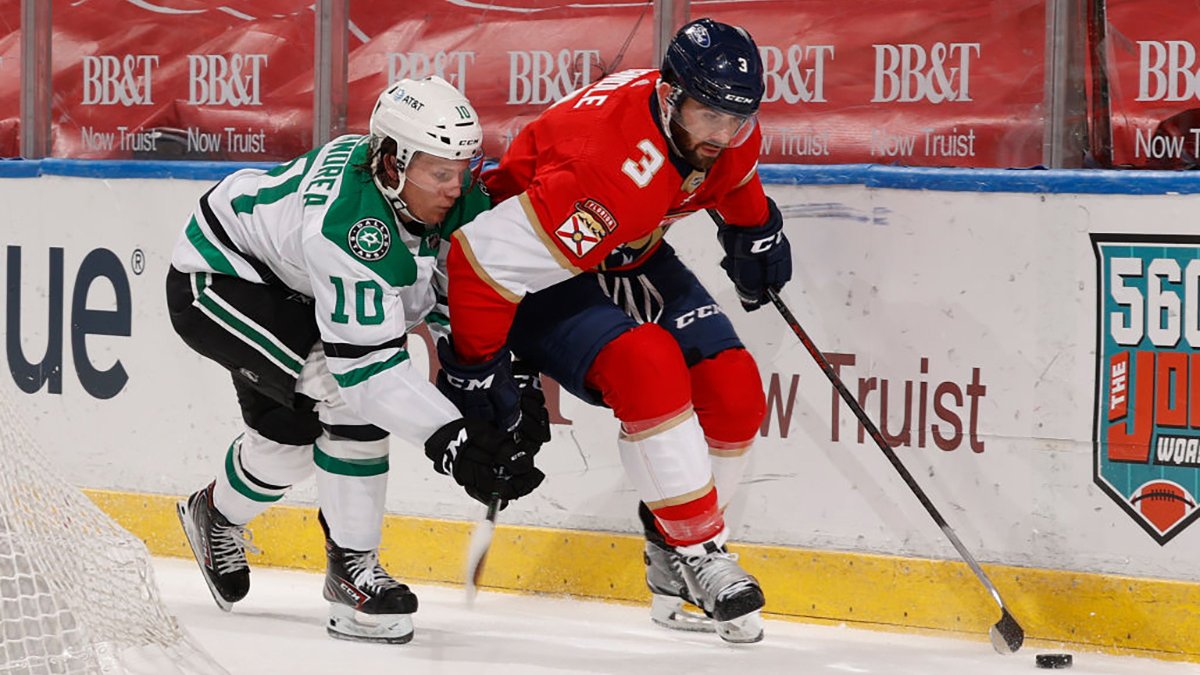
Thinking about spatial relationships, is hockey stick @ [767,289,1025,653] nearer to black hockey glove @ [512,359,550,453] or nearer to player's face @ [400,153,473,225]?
black hockey glove @ [512,359,550,453]

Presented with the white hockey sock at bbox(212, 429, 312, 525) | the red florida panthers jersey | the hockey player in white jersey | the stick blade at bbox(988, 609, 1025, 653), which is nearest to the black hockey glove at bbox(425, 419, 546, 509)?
the hockey player in white jersey

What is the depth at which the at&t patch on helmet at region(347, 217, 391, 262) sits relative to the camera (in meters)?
3.11

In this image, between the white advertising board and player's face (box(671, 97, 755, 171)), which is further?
the white advertising board

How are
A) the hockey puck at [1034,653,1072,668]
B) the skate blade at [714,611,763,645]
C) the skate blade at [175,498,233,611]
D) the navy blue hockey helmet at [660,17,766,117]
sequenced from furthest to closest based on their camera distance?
the skate blade at [175,498,233,611] → the skate blade at [714,611,763,645] → the hockey puck at [1034,653,1072,668] → the navy blue hockey helmet at [660,17,766,117]

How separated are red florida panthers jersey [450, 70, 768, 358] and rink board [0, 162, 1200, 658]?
65 cm

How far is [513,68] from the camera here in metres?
4.27

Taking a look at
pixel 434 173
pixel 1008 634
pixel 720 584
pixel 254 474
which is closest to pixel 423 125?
pixel 434 173

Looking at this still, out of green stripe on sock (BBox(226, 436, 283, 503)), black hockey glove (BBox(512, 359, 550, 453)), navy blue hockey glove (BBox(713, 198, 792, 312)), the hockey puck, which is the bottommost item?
the hockey puck

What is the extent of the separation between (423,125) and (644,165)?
41 cm

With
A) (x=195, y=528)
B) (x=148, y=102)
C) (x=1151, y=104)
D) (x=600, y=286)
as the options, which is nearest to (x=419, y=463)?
(x=195, y=528)

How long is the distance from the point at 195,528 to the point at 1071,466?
72.4 inches

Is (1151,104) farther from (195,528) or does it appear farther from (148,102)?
(148,102)

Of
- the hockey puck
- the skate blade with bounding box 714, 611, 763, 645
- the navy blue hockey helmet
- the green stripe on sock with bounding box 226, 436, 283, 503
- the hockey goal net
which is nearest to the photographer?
the hockey goal net

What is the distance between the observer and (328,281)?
3119 millimetres
